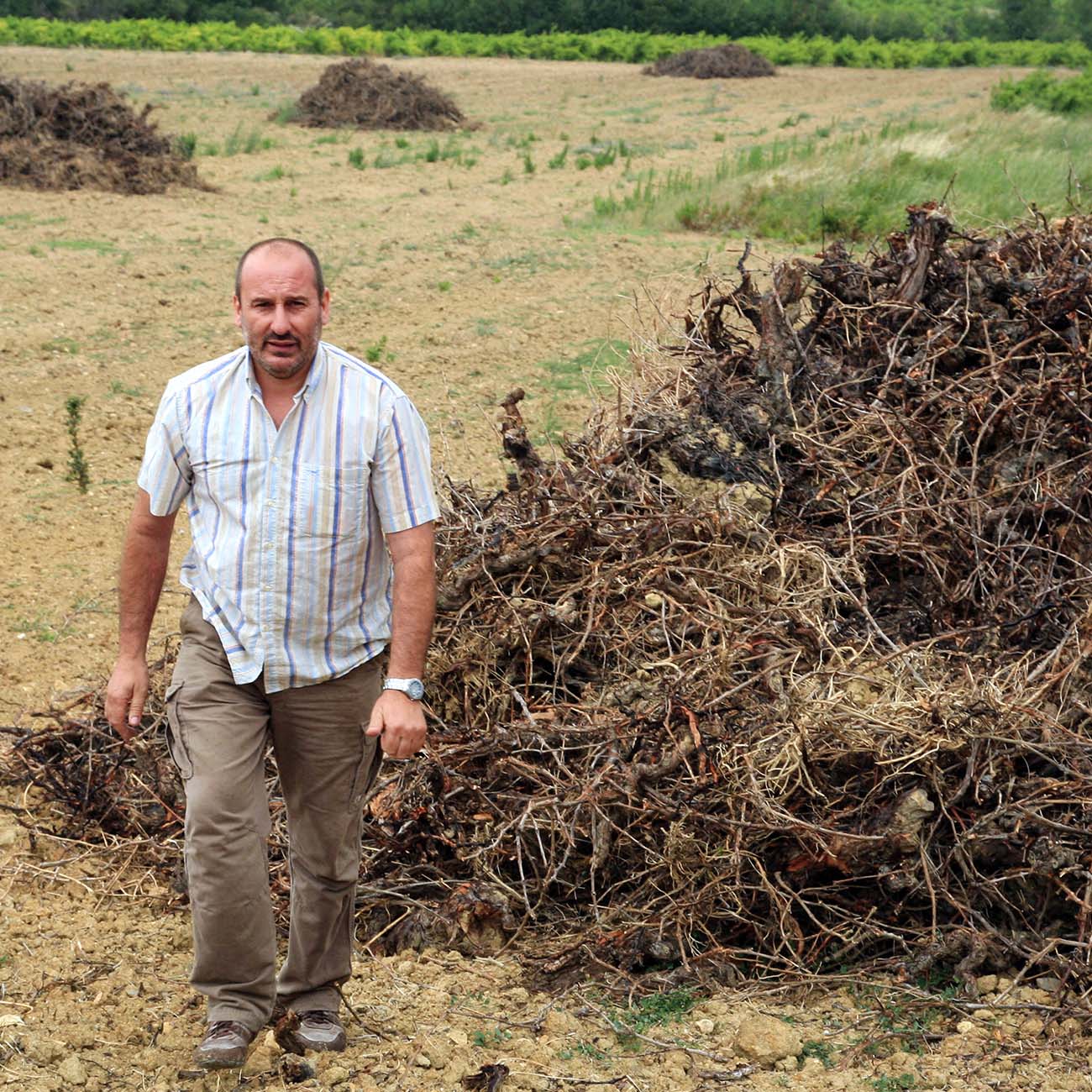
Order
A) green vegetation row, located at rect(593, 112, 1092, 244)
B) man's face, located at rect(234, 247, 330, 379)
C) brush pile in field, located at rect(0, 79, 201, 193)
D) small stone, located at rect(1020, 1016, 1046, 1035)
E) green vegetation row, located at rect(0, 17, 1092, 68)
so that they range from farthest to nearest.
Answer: green vegetation row, located at rect(0, 17, 1092, 68) → brush pile in field, located at rect(0, 79, 201, 193) → green vegetation row, located at rect(593, 112, 1092, 244) → small stone, located at rect(1020, 1016, 1046, 1035) → man's face, located at rect(234, 247, 330, 379)

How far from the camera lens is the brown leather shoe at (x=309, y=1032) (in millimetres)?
3393

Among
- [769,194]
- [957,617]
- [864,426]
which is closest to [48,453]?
[864,426]

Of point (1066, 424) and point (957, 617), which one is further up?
point (1066, 424)

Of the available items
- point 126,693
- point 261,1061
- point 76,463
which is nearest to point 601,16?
point 76,463

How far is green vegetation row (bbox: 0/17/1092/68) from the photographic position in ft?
127

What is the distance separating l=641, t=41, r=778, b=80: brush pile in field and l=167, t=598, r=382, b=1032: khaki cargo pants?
1465 inches

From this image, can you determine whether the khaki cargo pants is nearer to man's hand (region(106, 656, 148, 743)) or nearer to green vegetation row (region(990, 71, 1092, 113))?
man's hand (region(106, 656, 148, 743))

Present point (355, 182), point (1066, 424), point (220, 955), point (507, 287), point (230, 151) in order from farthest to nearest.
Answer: point (230, 151) < point (355, 182) < point (507, 287) < point (1066, 424) < point (220, 955)

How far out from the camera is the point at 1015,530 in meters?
5.00

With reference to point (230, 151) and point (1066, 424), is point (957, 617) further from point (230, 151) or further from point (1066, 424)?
point (230, 151)

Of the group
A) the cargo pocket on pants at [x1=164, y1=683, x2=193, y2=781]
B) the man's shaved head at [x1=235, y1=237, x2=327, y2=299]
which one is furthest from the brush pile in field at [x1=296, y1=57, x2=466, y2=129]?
the cargo pocket on pants at [x1=164, y1=683, x2=193, y2=781]

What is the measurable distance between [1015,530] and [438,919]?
2.32 m

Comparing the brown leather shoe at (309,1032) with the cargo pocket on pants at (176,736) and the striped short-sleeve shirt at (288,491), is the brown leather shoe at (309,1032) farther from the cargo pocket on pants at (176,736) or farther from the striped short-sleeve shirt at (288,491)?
the striped short-sleeve shirt at (288,491)

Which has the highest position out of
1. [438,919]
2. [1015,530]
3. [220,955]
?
[1015,530]
